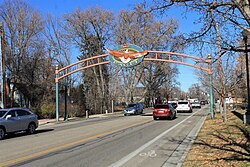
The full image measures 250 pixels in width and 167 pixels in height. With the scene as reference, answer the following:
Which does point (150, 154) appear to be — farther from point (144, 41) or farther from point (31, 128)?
point (144, 41)

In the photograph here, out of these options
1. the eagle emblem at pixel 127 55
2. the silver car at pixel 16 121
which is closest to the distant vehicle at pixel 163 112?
the eagle emblem at pixel 127 55

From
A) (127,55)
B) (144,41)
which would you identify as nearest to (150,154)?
(127,55)

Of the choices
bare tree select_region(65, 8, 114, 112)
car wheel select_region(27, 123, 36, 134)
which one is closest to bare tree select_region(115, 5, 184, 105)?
bare tree select_region(65, 8, 114, 112)

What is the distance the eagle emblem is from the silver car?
14218 millimetres

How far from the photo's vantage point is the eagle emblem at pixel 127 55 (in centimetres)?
3092

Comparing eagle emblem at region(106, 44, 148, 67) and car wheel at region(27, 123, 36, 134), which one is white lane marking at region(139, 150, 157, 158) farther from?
eagle emblem at region(106, 44, 148, 67)

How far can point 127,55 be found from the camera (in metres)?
31.1

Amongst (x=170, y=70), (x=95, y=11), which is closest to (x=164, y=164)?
(x=95, y=11)

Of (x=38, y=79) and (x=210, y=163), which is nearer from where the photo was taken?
(x=210, y=163)

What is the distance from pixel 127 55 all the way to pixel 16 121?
1636cm

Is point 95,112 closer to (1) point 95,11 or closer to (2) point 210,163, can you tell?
(1) point 95,11

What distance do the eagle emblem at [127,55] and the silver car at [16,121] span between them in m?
14.2

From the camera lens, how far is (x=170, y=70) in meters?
63.2

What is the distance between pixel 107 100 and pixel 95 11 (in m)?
15.9
